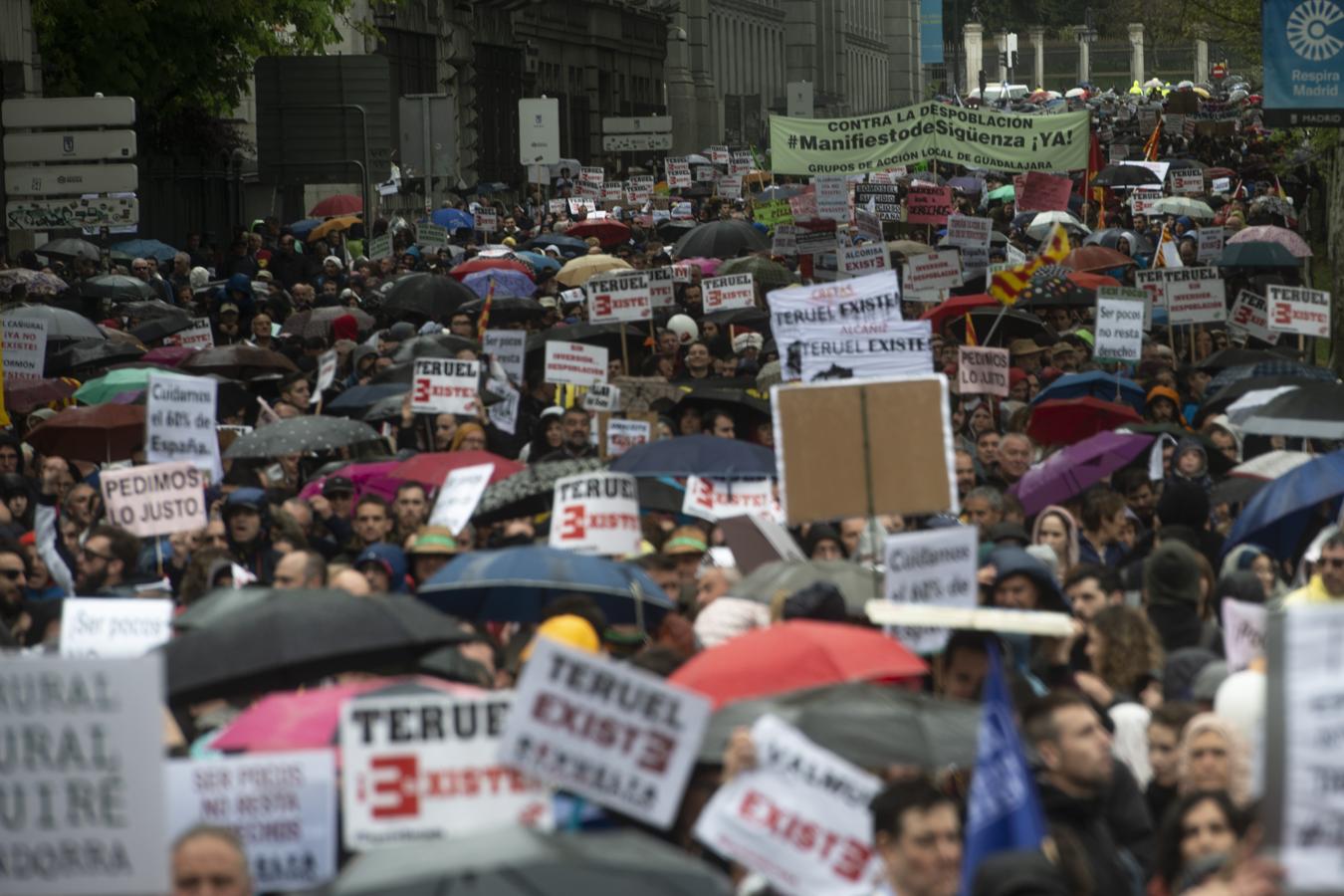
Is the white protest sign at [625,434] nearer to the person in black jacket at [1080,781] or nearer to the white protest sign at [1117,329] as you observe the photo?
the white protest sign at [1117,329]

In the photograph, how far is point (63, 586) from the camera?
12.6 m

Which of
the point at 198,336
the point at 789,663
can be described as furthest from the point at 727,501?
the point at 198,336

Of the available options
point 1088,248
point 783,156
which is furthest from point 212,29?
point 1088,248

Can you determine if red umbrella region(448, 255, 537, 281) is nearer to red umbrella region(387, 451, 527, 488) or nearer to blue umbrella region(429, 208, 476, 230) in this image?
blue umbrella region(429, 208, 476, 230)

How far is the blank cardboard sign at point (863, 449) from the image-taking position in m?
10.5

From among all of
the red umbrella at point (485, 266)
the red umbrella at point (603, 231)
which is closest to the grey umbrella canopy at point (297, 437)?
the red umbrella at point (485, 266)

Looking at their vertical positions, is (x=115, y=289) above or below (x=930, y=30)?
below

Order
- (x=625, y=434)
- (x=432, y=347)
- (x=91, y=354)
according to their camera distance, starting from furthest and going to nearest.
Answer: (x=91, y=354), (x=432, y=347), (x=625, y=434)

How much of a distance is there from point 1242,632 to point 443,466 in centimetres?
625

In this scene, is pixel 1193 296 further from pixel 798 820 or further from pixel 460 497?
pixel 798 820

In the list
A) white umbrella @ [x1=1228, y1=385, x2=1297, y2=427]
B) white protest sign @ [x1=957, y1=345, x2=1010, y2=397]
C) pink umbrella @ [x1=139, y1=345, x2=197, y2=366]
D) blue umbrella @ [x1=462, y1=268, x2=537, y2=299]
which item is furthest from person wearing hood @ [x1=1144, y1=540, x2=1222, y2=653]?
blue umbrella @ [x1=462, y1=268, x2=537, y2=299]

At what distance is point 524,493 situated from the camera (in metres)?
13.1

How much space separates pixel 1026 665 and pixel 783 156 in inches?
865

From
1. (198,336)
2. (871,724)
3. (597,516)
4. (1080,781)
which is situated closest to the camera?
(1080,781)
